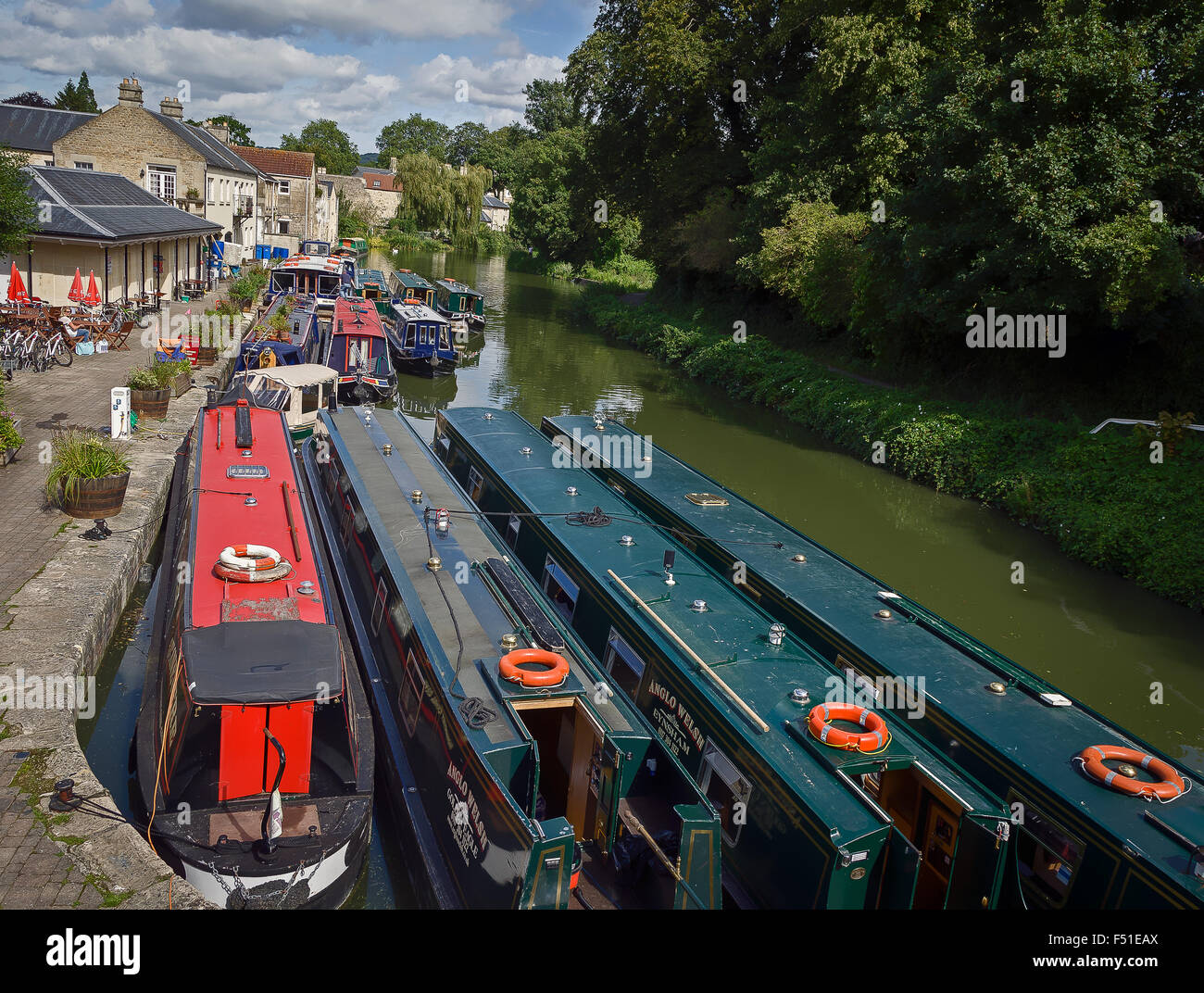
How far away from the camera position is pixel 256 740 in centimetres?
707

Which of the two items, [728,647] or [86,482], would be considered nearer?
[728,647]

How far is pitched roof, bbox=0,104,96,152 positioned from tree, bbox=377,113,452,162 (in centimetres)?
8724

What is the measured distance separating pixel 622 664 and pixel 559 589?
5.74ft

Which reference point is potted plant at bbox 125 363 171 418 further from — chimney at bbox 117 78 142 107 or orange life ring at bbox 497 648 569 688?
chimney at bbox 117 78 142 107

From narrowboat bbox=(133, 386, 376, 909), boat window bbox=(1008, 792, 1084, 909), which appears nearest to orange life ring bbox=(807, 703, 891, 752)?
boat window bbox=(1008, 792, 1084, 909)

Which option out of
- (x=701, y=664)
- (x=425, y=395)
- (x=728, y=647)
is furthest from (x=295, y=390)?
(x=701, y=664)

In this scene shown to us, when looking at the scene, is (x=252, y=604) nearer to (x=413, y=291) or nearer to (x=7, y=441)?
(x=7, y=441)

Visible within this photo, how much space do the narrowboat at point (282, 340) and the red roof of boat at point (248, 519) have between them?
8.16 meters

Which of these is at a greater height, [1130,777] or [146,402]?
[146,402]

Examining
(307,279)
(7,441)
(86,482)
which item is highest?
(307,279)

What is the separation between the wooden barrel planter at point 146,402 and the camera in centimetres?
1655

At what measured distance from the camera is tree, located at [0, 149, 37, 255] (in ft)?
55.2

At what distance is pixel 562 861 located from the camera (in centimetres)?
598

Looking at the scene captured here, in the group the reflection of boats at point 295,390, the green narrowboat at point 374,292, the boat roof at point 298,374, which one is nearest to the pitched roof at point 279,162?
the green narrowboat at point 374,292
